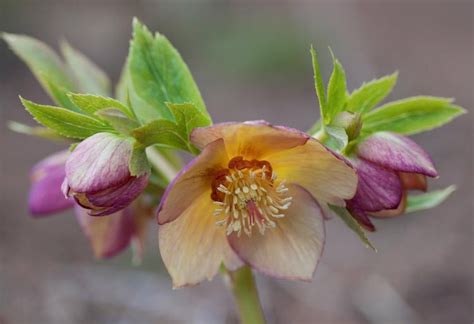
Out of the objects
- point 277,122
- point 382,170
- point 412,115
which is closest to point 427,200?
point 412,115

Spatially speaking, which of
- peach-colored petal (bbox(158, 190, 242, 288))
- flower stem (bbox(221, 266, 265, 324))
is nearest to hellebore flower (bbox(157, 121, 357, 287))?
peach-colored petal (bbox(158, 190, 242, 288))

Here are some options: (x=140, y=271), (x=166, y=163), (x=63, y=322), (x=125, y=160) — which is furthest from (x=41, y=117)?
(x=140, y=271)

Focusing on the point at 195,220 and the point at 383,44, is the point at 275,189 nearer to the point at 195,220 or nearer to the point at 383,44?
the point at 195,220

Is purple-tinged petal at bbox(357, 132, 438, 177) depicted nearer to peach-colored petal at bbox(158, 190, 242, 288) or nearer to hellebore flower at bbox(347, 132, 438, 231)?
hellebore flower at bbox(347, 132, 438, 231)

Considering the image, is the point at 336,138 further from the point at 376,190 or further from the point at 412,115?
the point at 412,115

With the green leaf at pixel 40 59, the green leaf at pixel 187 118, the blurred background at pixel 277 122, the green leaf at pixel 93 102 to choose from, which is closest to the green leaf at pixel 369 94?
the green leaf at pixel 187 118

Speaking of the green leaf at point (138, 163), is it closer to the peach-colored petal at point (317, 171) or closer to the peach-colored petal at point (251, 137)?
the peach-colored petal at point (251, 137)

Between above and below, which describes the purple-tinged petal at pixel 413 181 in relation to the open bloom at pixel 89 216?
above
